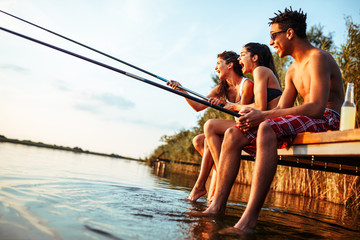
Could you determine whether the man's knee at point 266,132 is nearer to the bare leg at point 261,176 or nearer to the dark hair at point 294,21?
the bare leg at point 261,176

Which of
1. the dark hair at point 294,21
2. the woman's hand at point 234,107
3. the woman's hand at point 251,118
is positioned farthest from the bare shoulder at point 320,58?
the woman's hand at point 234,107

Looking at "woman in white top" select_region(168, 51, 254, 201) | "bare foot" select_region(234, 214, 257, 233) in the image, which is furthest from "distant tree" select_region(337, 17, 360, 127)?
"bare foot" select_region(234, 214, 257, 233)

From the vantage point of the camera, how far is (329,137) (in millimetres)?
1649

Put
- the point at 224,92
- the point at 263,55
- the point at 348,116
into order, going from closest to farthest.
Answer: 1. the point at 348,116
2. the point at 263,55
3. the point at 224,92

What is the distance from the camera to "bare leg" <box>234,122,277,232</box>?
5.57 ft

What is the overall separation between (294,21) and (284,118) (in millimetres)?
753

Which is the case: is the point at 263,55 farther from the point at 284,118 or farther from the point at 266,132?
the point at 266,132

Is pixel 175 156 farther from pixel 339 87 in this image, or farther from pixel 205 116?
pixel 339 87

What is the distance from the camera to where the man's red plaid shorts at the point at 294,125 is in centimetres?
188

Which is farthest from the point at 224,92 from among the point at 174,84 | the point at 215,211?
the point at 215,211

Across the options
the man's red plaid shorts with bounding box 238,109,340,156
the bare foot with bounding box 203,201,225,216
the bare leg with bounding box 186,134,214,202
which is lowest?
the bare foot with bounding box 203,201,225,216

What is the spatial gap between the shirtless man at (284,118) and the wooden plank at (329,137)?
0.07 meters

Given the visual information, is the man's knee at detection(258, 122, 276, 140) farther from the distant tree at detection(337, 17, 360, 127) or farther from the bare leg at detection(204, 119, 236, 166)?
the distant tree at detection(337, 17, 360, 127)

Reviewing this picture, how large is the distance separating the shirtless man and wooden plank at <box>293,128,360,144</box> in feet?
0.24
